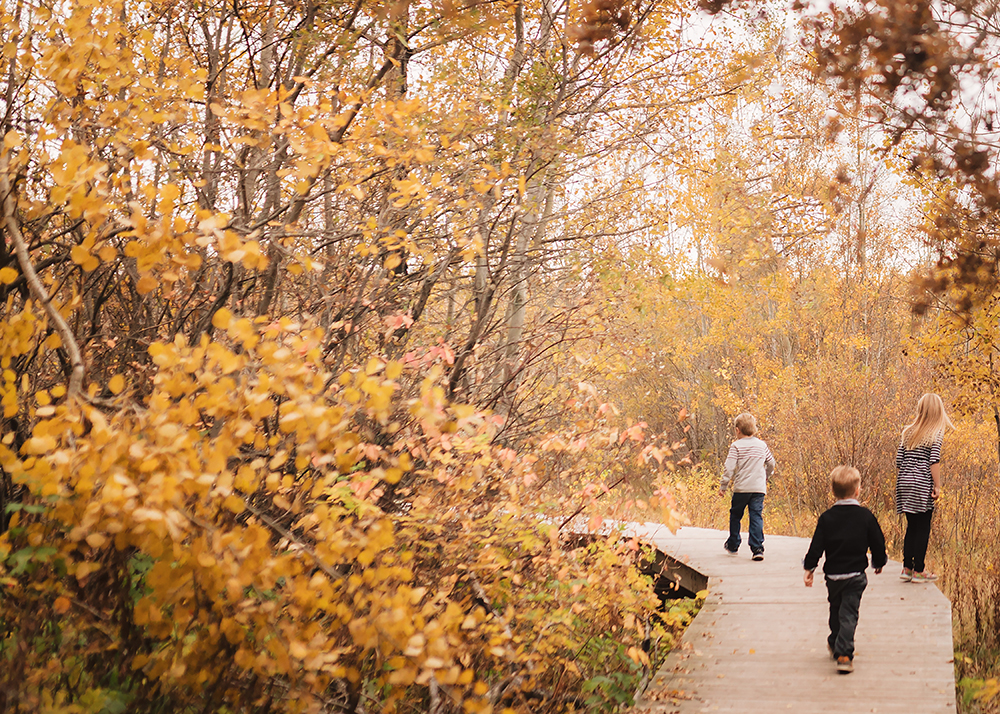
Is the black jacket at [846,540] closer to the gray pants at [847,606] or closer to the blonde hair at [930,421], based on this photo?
the gray pants at [847,606]

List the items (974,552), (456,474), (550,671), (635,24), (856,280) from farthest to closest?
(856,280), (974,552), (635,24), (550,671), (456,474)

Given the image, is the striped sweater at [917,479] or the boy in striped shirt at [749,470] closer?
the striped sweater at [917,479]

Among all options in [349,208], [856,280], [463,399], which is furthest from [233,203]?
[856,280]

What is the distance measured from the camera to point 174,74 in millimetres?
5004

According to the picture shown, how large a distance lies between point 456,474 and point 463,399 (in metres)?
1.41

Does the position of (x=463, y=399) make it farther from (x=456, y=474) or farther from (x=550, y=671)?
(x=550, y=671)

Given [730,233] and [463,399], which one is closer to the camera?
[463,399]

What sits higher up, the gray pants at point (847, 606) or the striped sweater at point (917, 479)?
the striped sweater at point (917, 479)

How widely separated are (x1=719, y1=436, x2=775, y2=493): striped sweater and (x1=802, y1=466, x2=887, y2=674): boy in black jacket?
6.85 feet

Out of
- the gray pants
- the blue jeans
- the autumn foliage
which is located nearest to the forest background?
the autumn foliage

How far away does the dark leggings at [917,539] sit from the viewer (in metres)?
5.98

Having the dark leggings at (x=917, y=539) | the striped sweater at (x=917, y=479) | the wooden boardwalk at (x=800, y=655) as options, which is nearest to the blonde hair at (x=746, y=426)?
the wooden boardwalk at (x=800, y=655)

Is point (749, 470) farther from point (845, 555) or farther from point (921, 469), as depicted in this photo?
point (845, 555)

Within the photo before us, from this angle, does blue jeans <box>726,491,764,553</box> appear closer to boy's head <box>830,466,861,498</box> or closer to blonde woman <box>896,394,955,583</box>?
blonde woman <box>896,394,955,583</box>
